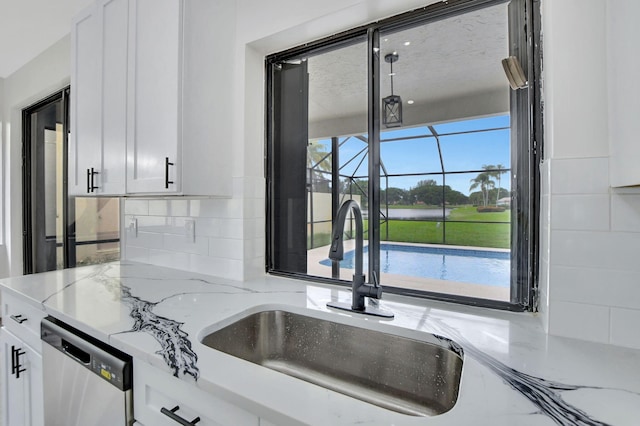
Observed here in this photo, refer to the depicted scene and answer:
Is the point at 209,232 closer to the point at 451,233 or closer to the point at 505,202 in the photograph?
the point at 451,233

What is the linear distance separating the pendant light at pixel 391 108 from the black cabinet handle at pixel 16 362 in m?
1.99

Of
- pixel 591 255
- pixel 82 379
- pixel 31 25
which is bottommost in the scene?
pixel 82 379

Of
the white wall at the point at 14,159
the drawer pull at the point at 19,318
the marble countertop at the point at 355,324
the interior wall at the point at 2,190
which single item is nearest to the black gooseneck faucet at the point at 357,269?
the marble countertop at the point at 355,324

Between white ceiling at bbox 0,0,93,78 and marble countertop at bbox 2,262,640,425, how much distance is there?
1807mm

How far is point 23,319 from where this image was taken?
4.62 ft

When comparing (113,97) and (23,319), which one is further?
(113,97)

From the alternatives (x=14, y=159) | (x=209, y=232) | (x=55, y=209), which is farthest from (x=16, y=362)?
(x=14, y=159)

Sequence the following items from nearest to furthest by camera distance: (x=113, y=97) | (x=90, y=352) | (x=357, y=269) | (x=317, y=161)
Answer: (x=90, y=352), (x=357, y=269), (x=113, y=97), (x=317, y=161)

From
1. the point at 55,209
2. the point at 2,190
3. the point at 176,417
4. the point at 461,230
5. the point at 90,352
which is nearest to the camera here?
the point at 176,417

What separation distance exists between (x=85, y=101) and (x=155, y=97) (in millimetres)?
655

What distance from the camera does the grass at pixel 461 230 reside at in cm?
122

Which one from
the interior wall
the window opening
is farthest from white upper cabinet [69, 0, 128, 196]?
the interior wall

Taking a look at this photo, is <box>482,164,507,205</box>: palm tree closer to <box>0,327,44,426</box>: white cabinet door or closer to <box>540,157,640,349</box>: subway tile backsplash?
<box>540,157,640,349</box>: subway tile backsplash

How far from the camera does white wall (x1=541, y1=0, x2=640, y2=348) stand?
84 cm
